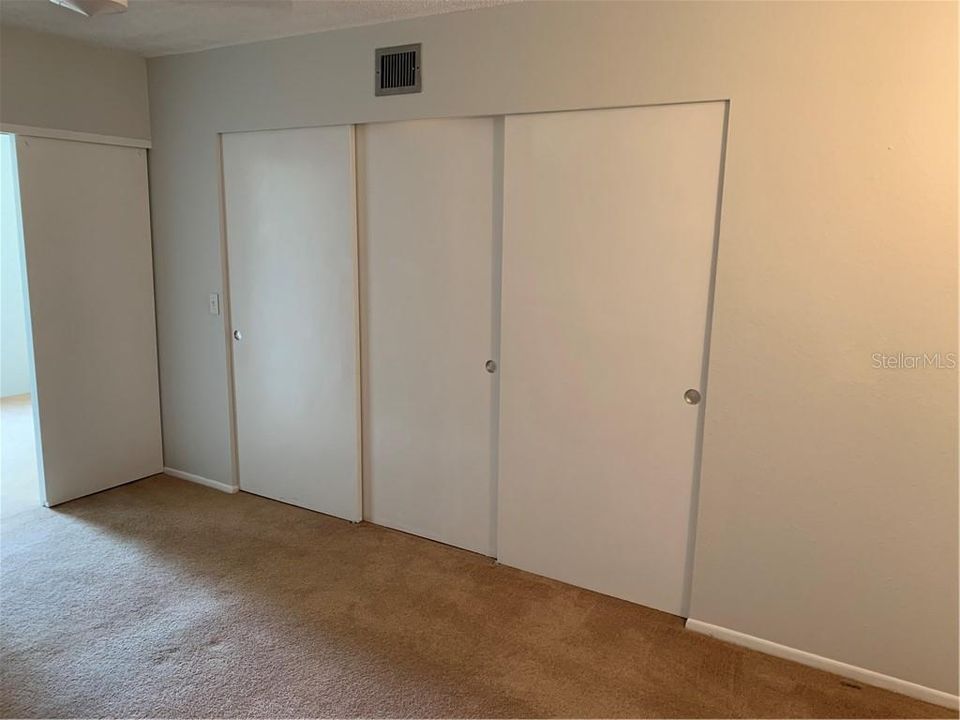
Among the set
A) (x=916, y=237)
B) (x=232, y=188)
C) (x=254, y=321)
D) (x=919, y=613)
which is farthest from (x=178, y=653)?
(x=916, y=237)

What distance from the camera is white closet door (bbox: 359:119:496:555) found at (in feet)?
9.55

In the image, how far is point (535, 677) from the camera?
2.28 meters

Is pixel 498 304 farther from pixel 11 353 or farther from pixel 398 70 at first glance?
pixel 11 353

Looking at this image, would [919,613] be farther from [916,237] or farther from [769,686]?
[916,237]

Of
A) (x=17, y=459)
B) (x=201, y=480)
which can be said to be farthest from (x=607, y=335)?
(x=17, y=459)

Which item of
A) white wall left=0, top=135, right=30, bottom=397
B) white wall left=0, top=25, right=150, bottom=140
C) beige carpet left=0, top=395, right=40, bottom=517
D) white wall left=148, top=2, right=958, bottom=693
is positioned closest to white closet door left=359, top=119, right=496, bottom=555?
white wall left=148, top=2, right=958, bottom=693

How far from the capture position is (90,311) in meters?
3.62

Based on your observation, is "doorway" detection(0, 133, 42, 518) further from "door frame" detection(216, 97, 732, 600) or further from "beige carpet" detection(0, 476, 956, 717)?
"door frame" detection(216, 97, 732, 600)

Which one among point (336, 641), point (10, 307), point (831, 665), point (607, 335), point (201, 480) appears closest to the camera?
point (831, 665)

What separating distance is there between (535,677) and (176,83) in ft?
11.4

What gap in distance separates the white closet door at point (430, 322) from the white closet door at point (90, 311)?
60.9 inches

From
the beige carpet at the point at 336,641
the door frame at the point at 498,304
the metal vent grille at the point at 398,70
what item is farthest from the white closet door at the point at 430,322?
the beige carpet at the point at 336,641

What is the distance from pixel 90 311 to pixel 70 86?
1.17 m

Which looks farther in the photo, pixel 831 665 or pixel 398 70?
pixel 398 70
